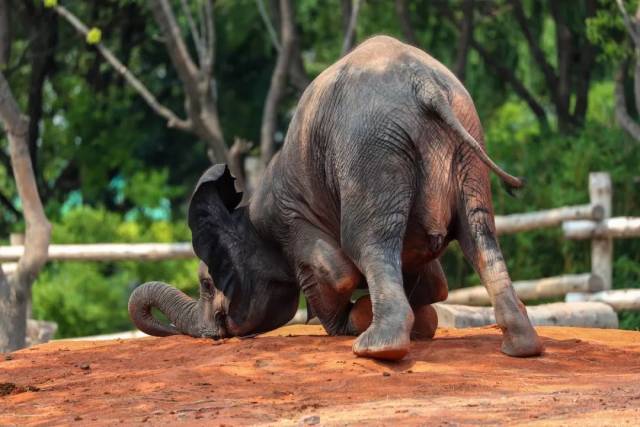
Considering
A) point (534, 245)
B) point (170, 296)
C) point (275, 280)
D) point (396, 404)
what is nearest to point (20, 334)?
point (170, 296)

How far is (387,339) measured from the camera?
24.0 feet

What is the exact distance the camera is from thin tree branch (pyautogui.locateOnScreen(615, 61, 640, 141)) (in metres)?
13.7

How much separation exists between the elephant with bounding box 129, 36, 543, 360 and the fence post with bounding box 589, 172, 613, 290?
4.80 meters

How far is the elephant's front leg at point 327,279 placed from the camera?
830 cm

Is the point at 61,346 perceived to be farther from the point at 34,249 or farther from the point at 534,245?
the point at 534,245

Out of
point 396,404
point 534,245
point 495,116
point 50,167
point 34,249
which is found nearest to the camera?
point 396,404

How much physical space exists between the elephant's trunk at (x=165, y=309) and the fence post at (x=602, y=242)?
4.94 metres

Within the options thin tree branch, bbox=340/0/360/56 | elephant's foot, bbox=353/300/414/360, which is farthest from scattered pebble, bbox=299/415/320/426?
thin tree branch, bbox=340/0/360/56

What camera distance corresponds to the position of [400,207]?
7.66 meters

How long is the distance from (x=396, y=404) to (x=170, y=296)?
355cm

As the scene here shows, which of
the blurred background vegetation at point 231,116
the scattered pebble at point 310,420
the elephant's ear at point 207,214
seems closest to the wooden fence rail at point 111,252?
the blurred background vegetation at point 231,116

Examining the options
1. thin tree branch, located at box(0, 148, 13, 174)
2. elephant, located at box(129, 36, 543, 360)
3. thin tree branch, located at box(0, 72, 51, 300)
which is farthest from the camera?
thin tree branch, located at box(0, 148, 13, 174)

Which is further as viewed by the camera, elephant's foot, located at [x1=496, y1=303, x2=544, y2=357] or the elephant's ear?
the elephant's ear

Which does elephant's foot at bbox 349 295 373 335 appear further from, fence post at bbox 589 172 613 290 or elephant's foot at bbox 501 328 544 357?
fence post at bbox 589 172 613 290
